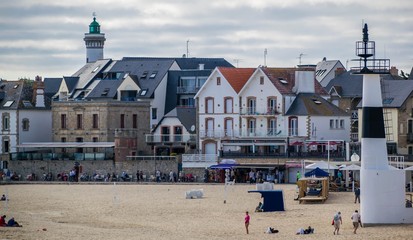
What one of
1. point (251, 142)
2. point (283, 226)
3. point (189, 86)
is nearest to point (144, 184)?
point (251, 142)

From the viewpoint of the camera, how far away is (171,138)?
93375 millimetres

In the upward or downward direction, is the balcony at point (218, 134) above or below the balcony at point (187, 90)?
below

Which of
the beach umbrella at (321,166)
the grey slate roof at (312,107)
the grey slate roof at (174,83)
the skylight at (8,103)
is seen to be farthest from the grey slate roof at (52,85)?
the beach umbrella at (321,166)

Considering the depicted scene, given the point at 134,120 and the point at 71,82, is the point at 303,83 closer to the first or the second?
the point at 134,120

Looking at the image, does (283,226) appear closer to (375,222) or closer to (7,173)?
(375,222)

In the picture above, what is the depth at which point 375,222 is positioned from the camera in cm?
5488

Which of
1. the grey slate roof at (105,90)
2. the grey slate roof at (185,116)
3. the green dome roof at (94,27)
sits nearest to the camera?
the grey slate roof at (185,116)

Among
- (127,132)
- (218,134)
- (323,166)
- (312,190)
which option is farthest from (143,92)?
(312,190)

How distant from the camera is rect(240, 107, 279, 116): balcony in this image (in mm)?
88438

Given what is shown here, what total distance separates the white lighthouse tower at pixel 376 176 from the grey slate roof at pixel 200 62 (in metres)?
50.1

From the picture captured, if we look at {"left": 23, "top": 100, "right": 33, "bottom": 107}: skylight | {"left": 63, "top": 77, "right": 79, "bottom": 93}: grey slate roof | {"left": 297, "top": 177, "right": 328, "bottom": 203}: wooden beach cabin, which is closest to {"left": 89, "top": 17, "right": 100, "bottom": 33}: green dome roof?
{"left": 63, "top": 77, "right": 79, "bottom": 93}: grey slate roof

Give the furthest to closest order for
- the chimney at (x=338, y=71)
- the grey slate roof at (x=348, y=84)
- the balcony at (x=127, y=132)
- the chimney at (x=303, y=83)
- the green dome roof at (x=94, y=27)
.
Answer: the green dome roof at (x=94, y=27) → the chimney at (x=338, y=71) → the grey slate roof at (x=348, y=84) → the balcony at (x=127, y=132) → the chimney at (x=303, y=83)

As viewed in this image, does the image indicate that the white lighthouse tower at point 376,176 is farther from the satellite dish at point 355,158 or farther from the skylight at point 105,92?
the skylight at point 105,92

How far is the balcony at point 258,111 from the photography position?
→ 88.4m
